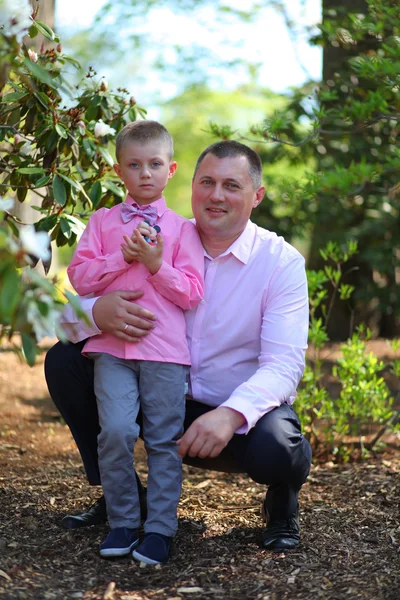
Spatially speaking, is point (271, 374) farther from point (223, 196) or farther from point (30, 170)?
point (30, 170)

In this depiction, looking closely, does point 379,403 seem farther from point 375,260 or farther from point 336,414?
point 375,260

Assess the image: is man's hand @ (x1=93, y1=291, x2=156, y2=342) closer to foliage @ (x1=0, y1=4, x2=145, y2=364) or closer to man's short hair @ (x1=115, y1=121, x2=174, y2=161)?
foliage @ (x1=0, y1=4, x2=145, y2=364)

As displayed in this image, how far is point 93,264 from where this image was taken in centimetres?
263

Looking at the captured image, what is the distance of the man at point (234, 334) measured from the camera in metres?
2.58

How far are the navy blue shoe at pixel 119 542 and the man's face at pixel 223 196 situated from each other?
1136 mm

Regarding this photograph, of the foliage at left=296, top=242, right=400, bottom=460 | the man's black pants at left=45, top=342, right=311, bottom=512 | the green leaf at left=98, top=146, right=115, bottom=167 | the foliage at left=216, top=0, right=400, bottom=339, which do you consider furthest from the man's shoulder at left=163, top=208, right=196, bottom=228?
the foliage at left=216, top=0, right=400, bottom=339

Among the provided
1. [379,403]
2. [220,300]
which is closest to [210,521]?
[220,300]

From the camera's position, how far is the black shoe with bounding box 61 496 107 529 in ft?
9.09

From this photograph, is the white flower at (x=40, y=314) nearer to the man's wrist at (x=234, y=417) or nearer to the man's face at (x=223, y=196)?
the man's wrist at (x=234, y=417)

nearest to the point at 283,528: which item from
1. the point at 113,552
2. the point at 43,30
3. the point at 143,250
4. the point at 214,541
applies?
the point at 214,541

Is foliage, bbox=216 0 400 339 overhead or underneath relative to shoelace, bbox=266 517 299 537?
overhead

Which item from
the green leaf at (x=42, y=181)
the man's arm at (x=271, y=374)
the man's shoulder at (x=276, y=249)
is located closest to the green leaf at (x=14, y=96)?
the green leaf at (x=42, y=181)

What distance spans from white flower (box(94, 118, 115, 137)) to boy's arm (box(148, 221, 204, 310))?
669 millimetres

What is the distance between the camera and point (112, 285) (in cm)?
267
